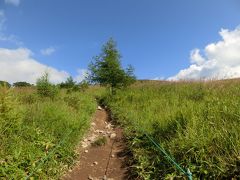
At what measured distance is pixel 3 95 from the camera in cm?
742

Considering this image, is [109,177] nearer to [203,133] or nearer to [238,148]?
[203,133]

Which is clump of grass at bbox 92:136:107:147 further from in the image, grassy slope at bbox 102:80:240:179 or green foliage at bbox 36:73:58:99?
green foliage at bbox 36:73:58:99

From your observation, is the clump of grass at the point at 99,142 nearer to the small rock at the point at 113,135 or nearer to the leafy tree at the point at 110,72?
the small rock at the point at 113,135

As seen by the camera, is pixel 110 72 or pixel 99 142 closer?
pixel 99 142

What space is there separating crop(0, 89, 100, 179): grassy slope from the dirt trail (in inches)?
13.7

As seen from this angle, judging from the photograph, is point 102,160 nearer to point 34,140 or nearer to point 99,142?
point 99,142

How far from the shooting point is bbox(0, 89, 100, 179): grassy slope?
582 centimetres

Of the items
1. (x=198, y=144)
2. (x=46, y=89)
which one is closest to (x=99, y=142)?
(x=198, y=144)

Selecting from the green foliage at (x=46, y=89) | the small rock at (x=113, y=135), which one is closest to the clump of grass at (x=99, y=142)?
the small rock at (x=113, y=135)

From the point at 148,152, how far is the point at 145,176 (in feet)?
3.36

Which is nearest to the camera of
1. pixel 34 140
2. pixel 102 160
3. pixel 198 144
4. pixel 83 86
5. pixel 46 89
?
pixel 198 144

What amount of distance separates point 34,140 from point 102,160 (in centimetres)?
197

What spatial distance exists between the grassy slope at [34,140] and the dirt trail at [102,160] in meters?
0.35

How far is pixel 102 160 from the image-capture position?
7969 mm
